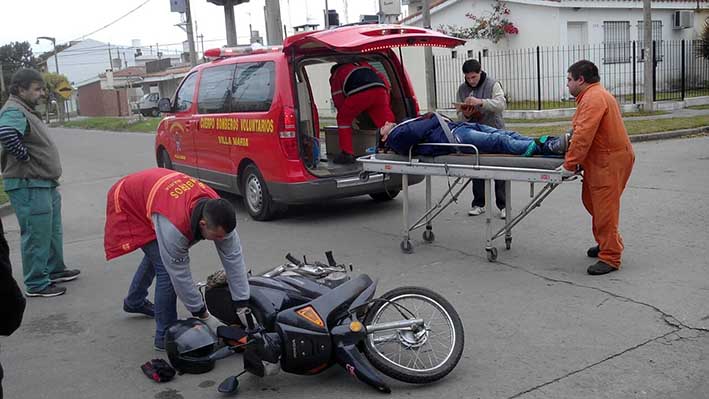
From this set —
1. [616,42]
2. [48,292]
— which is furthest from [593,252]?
[616,42]

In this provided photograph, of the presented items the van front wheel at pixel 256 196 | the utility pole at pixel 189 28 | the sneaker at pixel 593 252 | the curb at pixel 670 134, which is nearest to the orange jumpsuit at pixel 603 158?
the sneaker at pixel 593 252

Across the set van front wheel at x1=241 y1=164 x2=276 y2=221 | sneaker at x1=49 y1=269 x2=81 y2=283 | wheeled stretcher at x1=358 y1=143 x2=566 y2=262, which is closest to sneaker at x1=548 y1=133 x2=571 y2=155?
wheeled stretcher at x1=358 y1=143 x2=566 y2=262

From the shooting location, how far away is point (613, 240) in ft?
19.9

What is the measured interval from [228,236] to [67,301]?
8.97 feet

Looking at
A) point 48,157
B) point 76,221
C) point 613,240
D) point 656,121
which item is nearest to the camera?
point 613,240

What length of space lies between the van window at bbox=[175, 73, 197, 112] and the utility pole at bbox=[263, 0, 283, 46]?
587 cm

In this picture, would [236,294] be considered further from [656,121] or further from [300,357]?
[656,121]

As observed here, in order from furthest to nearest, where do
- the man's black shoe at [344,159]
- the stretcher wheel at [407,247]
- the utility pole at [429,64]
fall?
the utility pole at [429,64] → the man's black shoe at [344,159] → the stretcher wheel at [407,247]

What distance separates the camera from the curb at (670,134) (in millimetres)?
14750

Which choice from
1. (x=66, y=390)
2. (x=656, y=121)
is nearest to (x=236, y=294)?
(x=66, y=390)

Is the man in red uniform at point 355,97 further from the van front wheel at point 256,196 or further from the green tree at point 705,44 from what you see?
the green tree at point 705,44

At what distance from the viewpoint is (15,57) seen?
79.7 meters

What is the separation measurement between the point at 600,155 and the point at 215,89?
5694 mm

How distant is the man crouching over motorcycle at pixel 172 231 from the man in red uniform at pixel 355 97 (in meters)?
4.35
